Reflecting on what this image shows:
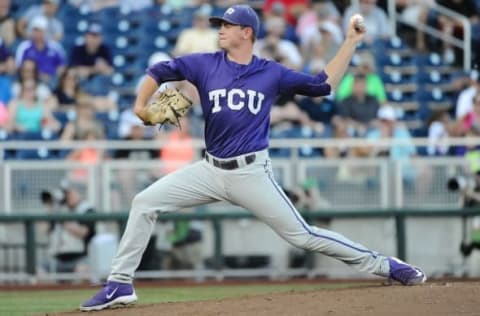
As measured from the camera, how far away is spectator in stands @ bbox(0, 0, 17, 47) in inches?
658

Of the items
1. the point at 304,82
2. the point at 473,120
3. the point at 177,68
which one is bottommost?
the point at 473,120

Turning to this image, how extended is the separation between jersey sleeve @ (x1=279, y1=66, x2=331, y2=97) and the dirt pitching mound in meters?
1.41

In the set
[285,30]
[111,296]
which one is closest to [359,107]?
[285,30]

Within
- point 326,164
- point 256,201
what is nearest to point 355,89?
point 326,164

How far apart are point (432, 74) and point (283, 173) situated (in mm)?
3907

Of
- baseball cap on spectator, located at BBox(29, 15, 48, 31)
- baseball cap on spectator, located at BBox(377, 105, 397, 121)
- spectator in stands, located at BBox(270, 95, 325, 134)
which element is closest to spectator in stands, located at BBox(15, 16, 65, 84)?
baseball cap on spectator, located at BBox(29, 15, 48, 31)

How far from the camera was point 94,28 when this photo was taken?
16.5 metres

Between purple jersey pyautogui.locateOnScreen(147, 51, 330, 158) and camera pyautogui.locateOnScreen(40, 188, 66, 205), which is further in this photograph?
camera pyautogui.locateOnScreen(40, 188, 66, 205)

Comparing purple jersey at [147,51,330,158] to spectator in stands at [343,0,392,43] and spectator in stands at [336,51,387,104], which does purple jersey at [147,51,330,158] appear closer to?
spectator in stands at [336,51,387,104]

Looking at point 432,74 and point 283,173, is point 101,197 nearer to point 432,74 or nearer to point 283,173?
point 283,173

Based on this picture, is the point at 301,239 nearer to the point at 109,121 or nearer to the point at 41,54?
Result: the point at 109,121

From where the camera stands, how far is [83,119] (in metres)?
14.9

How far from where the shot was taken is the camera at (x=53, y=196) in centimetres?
1406

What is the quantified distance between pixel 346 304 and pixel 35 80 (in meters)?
8.65
